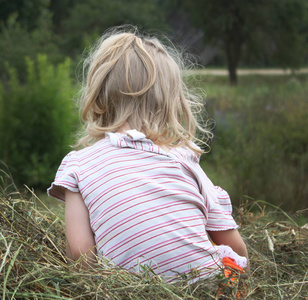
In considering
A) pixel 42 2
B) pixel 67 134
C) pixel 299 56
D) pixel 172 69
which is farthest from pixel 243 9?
pixel 172 69

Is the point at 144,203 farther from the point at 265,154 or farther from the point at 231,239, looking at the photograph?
the point at 265,154

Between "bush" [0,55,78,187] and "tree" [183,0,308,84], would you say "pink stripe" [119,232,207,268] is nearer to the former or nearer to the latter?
"bush" [0,55,78,187]

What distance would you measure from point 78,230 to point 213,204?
19.7 inches

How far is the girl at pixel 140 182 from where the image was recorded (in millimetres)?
1601

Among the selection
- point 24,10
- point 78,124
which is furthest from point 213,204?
point 24,10

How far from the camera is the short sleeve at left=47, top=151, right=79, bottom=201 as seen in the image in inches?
67.1

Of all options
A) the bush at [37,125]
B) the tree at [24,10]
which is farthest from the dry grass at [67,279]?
the tree at [24,10]

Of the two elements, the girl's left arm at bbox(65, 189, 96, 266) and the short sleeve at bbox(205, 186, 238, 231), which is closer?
the girl's left arm at bbox(65, 189, 96, 266)

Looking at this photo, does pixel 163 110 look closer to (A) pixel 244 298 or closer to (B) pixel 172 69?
(B) pixel 172 69

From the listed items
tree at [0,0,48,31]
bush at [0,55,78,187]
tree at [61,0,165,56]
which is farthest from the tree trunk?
bush at [0,55,78,187]

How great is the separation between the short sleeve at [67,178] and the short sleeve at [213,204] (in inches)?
16.7

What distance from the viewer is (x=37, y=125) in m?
6.00

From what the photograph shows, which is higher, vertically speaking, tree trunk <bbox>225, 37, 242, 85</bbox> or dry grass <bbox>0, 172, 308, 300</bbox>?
dry grass <bbox>0, 172, 308, 300</bbox>

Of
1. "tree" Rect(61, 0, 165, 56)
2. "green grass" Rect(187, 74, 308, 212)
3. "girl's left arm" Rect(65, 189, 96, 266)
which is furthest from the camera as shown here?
"tree" Rect(61, 0, 165, 56)
